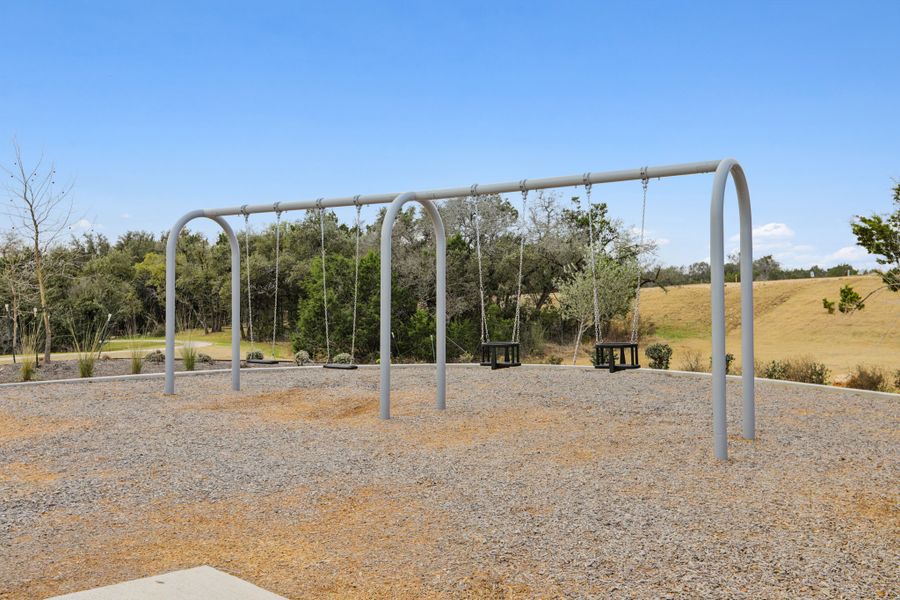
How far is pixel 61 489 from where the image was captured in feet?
15.1

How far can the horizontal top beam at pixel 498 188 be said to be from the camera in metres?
6.33

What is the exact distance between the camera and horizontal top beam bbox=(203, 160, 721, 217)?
20.8 ft

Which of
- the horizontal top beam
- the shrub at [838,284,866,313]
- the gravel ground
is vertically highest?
the horizontal top beam

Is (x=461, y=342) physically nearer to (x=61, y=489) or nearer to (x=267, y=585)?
(x=61, y=489)

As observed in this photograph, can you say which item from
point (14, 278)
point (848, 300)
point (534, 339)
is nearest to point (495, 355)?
point (848, 300)

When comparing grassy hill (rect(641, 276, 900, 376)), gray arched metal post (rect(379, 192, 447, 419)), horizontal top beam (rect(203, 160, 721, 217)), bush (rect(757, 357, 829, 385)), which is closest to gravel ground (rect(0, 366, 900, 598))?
gray arched metal post (rect(379, 192, 447, 419))

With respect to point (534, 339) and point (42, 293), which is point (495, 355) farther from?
point (534, 339)

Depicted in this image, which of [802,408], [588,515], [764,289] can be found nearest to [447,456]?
[588,515]

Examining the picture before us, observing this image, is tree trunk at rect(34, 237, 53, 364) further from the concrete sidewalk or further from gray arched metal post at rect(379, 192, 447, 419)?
the concrete sidewalk

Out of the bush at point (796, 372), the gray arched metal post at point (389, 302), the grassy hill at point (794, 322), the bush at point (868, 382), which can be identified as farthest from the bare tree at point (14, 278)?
the grassy hill at point (794, 322)

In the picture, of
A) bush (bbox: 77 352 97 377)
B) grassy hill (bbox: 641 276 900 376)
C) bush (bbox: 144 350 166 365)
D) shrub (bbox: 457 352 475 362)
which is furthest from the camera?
grassy hill (bbox: 641 276 900 376)

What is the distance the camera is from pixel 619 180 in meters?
6.83

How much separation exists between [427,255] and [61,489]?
54.1 ft

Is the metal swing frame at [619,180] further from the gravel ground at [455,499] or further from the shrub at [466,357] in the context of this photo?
the shrub at [466,357]
